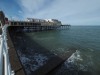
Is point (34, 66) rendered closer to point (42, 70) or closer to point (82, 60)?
point (42, 70)

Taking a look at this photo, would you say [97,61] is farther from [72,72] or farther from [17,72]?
[17,72]

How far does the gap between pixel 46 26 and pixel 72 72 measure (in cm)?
3751

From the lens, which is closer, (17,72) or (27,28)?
(17,72)

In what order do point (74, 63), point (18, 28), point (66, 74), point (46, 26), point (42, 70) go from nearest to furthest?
point (42, 70) < point (66, 74) < point (74, 63) < point (18, 28) < point (46, 26)

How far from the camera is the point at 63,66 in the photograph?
30.7ft

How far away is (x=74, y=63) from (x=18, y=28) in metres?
30.8

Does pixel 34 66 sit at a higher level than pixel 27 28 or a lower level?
lower

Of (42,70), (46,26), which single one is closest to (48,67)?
(42,70)

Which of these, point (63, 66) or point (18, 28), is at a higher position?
point (18, 28)

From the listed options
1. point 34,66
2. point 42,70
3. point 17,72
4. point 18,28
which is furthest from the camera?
point 18,28

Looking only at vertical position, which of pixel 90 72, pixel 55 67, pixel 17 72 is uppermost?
pixel 17 72

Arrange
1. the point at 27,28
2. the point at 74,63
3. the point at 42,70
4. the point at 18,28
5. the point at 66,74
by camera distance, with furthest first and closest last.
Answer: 1. the point at 27,28
2. the point at 18,28
3. the point at 74,63
4. the point at 66,74
5. the point at 42,70

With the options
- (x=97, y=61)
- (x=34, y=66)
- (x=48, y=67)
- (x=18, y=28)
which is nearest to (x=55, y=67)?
(x=48, y=67)

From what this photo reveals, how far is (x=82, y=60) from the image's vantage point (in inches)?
441
